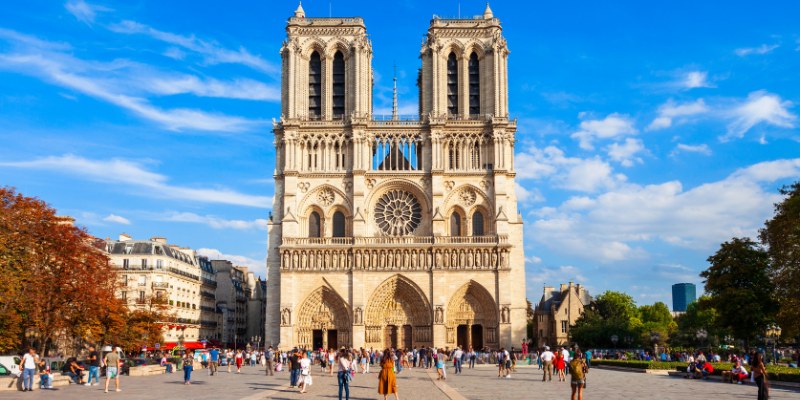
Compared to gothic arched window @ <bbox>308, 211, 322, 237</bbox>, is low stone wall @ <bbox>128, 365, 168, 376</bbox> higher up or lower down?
lower down

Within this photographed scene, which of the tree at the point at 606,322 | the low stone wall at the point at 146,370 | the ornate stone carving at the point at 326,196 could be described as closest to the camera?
the low stone wall at the point at 146,370

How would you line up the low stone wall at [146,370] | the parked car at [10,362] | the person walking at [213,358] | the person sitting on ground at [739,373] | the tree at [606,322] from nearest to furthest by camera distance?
the person sitting on ground at [739,373]
the parked car at [10,362]
the low stone wall at [146,370]
the person walking at [213,358]
the tree at [606,322]

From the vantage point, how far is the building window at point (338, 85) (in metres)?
60.9

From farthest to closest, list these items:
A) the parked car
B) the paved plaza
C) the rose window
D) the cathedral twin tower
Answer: the rose window → the cathedral twin tower → the parked car → the paved plaza

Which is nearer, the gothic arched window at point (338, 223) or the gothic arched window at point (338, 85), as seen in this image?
the gothic arched window at point (338, 223)

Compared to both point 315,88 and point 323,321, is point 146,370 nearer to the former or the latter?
point 323,321

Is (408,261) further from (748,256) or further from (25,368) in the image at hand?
(25,368)

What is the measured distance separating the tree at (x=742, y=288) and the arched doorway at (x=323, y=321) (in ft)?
78.4

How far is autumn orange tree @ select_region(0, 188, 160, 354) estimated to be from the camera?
3281cm

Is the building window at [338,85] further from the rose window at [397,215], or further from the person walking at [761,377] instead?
the person walking at [761,377]

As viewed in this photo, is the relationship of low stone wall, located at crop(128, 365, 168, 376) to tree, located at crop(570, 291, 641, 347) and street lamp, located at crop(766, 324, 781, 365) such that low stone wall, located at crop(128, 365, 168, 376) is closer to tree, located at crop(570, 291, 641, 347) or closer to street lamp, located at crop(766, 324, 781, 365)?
street lamp, located at crop(766, 324, 781, 365)

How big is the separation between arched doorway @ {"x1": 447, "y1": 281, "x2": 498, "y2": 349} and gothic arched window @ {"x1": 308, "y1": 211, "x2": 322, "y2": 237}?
413 inches

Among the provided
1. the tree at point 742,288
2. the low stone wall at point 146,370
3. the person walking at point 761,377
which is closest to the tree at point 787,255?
the tree at point 742,288

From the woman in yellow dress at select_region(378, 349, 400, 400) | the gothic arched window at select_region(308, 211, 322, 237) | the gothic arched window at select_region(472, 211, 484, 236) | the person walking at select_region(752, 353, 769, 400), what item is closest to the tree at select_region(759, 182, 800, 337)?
the person walking at select_region(752, 353, 769, 400)
